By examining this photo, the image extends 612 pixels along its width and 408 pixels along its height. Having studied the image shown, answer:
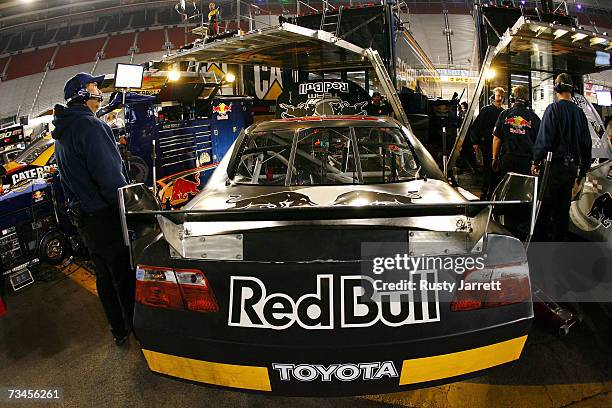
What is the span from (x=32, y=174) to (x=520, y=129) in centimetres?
588

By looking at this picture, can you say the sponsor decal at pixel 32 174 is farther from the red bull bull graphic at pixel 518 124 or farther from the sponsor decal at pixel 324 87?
the red bull bull graphic at pixel 518 124

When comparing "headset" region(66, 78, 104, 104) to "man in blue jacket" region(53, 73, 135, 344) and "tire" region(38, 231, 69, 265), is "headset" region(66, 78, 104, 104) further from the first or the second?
"tire" region(38, 231, 69, 265)

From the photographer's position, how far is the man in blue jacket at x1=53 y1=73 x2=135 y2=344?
2594mm

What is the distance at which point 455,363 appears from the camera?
1521 millimetres

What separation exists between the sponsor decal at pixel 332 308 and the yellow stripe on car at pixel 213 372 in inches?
7.0

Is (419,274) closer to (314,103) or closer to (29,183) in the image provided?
(29,183)

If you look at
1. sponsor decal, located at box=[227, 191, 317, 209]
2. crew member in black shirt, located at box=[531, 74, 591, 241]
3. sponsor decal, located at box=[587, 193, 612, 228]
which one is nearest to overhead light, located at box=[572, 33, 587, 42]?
crew member in black shirt, located at box=[531, 74, 591, 241]

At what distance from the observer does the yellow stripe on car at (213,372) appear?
1.51 meters

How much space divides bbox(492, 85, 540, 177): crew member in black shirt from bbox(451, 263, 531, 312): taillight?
3491 millimetres

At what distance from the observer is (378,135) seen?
2914mm

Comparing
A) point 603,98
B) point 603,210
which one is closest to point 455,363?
point 603,210

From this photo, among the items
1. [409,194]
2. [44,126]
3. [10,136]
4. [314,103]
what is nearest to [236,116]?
[314,103]

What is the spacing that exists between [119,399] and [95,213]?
3.87ft

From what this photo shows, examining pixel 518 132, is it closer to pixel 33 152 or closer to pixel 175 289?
pixel 175 289
